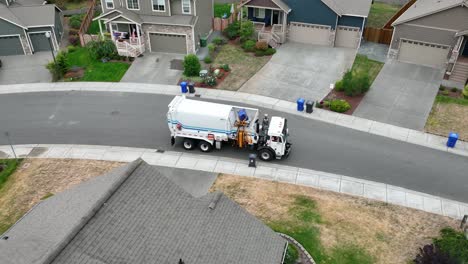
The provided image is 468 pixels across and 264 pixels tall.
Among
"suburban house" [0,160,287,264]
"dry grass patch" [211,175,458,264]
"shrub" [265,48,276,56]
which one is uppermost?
"suburban house" [0,160,287,264]

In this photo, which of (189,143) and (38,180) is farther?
(189,143)

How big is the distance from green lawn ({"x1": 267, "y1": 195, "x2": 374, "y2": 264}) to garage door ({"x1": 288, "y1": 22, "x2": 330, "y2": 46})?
22.7 metres

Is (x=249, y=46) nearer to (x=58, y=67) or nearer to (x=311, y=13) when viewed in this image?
(x=311, y=13)

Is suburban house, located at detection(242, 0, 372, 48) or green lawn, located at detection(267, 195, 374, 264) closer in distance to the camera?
green lawn, located at detection(267, 195, 374, 264)

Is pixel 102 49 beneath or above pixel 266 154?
above

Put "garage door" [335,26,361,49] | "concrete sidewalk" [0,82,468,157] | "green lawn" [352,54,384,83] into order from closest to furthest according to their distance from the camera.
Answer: "concrete sidewalk" [0,82,468,157] < "green lawn" [352,54,384,83] < "garage door" [335,26,361,49]

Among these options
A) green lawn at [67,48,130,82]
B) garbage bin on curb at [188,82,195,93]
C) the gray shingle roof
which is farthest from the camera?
green lawn at [67,48,130,82]

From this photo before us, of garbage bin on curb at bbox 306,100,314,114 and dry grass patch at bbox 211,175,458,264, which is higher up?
garbage bin on curb at bbox 306,100,314,114

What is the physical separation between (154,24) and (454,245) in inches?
1177

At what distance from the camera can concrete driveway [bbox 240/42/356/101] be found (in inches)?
1283

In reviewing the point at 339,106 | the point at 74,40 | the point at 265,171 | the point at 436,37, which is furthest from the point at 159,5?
the point at 436,37

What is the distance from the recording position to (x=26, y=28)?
3728 cm

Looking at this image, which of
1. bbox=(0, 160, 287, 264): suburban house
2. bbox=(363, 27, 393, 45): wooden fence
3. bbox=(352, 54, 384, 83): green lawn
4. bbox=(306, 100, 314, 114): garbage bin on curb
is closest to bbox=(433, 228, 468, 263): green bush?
bbox=(0, 160, 287, 264): suburban house

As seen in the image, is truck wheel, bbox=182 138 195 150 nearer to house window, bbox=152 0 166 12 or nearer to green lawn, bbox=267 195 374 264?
green lawn, bbox=267 195 374 264
